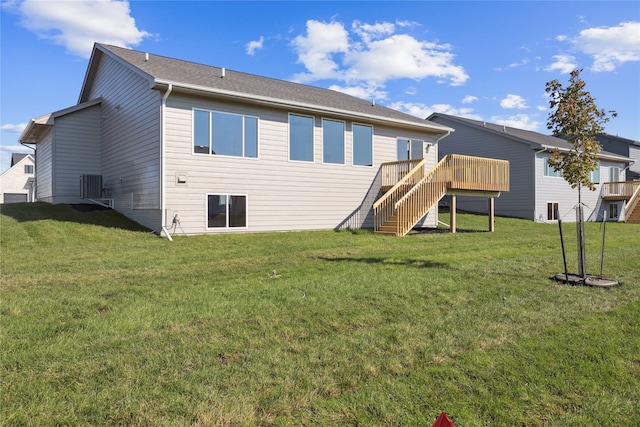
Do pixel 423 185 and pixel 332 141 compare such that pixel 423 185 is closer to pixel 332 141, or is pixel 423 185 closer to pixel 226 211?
pixel 332 141

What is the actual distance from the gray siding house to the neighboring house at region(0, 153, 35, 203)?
27350mm

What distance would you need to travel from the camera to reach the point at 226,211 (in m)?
12.5

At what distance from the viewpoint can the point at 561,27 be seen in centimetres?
1191

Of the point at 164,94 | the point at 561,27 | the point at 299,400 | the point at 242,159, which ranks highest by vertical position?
the point at 561,27

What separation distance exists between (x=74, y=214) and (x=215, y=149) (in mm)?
5430

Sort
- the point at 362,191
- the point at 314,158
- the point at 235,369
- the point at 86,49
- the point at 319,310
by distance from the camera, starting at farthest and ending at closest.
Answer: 1. the point at 86,49
2. the point at 362,191
3. the point at 314,158
4. the point at 319,310
5. the point at 235,369

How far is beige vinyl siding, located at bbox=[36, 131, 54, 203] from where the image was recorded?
15906 mm

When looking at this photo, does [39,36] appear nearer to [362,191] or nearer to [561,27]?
[362,191]

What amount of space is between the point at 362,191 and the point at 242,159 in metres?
5.01

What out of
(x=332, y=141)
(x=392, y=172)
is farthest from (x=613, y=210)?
(x=332, y=141)

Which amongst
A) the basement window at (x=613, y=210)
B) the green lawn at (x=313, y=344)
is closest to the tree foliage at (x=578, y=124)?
the green lawn at (x=313, y=344)

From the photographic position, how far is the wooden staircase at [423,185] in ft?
42.9

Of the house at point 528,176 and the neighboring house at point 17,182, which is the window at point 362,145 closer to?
the house at point 528,176

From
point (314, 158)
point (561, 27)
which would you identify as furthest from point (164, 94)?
point (561, 27)
